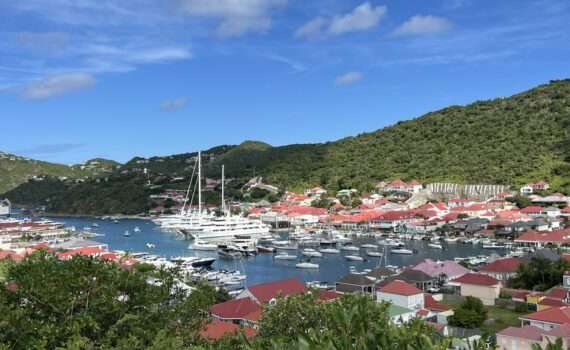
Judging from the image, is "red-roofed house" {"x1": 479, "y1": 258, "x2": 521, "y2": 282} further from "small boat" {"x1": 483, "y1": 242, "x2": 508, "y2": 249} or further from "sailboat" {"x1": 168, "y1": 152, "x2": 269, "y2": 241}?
"sailboat" {"x1": 168, "y1": 152, "x2": 269, "y2": 241}

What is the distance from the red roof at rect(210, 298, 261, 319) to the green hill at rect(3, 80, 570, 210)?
45.5 meters

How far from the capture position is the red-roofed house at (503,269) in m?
25.0

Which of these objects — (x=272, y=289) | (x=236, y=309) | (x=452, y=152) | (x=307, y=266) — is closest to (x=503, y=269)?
(x=272, y=289)

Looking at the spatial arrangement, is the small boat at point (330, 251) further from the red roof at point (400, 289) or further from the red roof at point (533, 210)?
the red roof at point (533, 210)

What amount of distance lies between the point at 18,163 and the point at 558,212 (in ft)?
430

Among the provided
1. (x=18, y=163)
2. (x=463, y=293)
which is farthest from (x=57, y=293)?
(x=18, y=163)

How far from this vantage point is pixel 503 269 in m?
25.2

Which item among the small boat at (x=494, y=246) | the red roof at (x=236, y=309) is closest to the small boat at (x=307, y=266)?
the small boat at (x=494, y=246)

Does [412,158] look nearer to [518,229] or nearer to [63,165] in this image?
[518,229]

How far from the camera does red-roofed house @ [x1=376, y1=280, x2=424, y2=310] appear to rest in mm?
19812

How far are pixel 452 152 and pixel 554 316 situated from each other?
6216 centimetres

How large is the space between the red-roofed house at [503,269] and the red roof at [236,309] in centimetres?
1257

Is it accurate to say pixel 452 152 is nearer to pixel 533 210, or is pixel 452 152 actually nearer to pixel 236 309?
pixel 533 210

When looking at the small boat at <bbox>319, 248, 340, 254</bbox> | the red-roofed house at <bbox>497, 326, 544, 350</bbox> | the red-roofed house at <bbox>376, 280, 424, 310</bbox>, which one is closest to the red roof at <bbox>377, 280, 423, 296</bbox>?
the red-roofed house at <bbox>376, 280, 424, 310</bbox>
